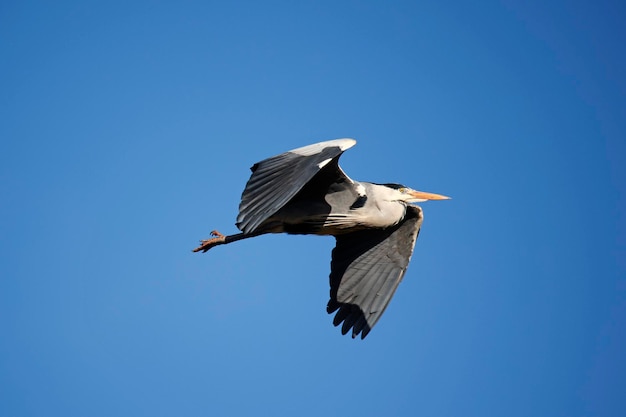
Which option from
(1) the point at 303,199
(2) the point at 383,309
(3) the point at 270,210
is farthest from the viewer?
(2) the point at 383,309

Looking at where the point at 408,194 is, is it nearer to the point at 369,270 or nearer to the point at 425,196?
the point at 425,196

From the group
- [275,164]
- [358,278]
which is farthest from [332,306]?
[275,164]

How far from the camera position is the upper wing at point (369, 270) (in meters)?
8.25

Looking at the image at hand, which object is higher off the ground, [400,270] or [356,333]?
[400,270]

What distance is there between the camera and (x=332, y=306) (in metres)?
8.42

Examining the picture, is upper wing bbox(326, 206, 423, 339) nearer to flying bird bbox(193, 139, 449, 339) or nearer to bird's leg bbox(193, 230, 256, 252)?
flying bird bbox(193, 139, 449, 339)

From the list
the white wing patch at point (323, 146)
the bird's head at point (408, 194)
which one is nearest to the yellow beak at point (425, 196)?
the bird's head at point (408, 194)

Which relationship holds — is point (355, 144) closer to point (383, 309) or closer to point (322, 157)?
point (322, 157)

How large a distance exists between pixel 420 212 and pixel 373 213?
2.18 ft

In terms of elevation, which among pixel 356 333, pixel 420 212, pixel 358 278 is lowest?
pixel 356 333

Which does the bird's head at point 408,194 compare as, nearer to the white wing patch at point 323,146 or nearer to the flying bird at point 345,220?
the flying bird at point 345,220

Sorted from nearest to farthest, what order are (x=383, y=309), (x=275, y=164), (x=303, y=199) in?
(x=275, y=164)
(x=303, y=199)
(x=383, y=309)

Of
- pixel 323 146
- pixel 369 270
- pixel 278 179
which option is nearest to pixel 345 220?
pixel 369 270

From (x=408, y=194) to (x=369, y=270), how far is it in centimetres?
88
